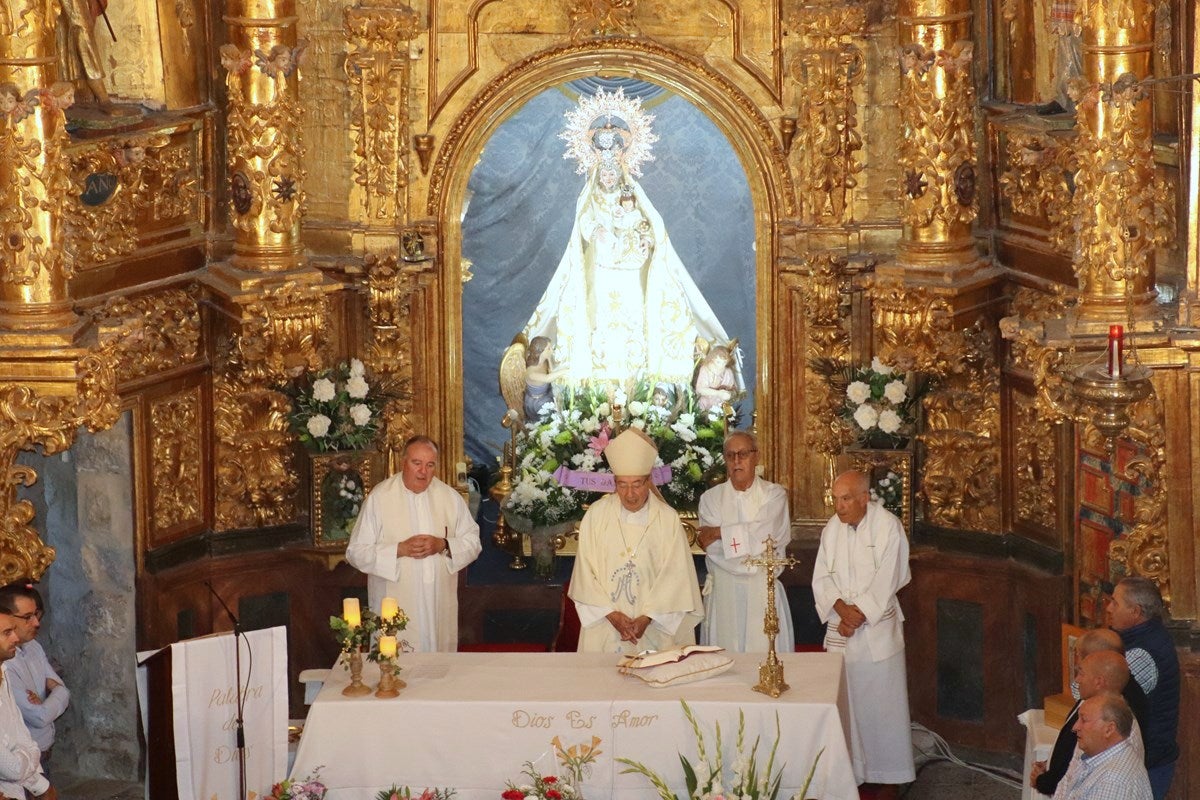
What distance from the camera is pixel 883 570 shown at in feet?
44.0

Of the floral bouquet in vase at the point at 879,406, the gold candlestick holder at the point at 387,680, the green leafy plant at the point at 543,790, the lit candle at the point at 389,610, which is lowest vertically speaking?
the green leafy plant at the point at 543,790

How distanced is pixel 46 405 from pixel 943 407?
5593 mm

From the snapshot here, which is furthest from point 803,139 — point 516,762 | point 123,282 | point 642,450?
point 516,762

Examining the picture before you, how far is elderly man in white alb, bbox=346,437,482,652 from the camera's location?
13.9 m

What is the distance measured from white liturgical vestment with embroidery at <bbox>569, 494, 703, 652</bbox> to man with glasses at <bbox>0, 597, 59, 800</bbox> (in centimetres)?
328

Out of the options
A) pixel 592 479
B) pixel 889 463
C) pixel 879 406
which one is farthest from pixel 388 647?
pixel 889 463

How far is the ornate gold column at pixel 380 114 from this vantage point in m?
15.3

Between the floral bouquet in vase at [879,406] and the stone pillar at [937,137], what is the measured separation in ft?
2.45

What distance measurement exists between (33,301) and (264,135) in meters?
2.25

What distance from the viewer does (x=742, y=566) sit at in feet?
46.5

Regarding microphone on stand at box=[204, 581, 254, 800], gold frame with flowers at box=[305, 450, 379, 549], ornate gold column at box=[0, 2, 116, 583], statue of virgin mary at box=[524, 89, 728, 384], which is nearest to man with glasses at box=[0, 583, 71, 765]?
ornate gold column at box=[0, 2, 116, 583]

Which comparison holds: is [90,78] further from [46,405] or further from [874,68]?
[874,68]

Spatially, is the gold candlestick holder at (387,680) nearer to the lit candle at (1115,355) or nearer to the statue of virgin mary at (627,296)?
the lit candle at (1115,355)

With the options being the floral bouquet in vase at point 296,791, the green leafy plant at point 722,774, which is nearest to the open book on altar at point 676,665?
the green leafy plant at point 722,774
